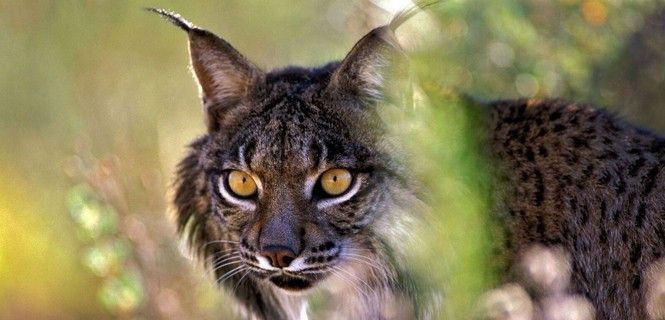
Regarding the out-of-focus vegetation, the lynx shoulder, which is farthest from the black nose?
the lynx shoulder

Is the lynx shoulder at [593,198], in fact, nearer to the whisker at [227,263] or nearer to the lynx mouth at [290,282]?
the lynx mouth at [290,282]

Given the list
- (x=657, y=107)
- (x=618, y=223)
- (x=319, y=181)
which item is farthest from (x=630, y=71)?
(x=319, y=181)

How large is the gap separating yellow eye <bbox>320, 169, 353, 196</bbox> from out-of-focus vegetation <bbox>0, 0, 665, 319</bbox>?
1.26ft

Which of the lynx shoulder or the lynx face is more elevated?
the lynx face

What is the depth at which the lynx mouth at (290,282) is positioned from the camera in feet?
20.4

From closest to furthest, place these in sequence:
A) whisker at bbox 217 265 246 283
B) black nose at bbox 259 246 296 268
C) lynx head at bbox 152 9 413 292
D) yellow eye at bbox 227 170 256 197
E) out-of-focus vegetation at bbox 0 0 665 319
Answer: black nose at bbox 259 246 296 268 → lynx head at bbox 152 9 413 292 → yellow eye at bbox 227 170 256 197 → out-of-focus vegetation at bbox 0 0 665 319 → whisker at bbox 217 265 246 283

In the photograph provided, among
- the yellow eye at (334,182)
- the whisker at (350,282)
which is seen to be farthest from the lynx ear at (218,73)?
the whisker at (350,282)

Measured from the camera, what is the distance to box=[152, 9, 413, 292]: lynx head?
242 inches

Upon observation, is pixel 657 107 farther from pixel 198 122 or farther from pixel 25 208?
pixel 25 208

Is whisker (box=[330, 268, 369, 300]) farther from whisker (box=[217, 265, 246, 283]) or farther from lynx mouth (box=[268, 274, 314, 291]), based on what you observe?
whisker (box=[217, 265, 246, 283])

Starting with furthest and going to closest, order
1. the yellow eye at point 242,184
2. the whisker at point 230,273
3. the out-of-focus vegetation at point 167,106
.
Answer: the whisker at point 230,273 < the out-of-focus vegetation at point 167,106 < the yellow eye at point 242,184

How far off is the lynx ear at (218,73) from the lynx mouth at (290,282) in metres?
0.92

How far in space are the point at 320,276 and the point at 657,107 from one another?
3182 mm

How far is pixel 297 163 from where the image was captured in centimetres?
622
